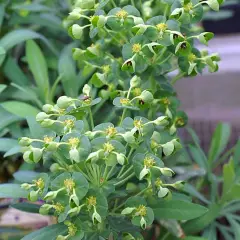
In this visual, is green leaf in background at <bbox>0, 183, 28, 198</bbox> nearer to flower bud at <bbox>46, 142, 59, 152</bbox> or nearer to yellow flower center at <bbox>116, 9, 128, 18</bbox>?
flower bud at <bbox>46, 142, 59, 152</bbox>

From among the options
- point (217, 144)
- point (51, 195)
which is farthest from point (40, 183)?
point (217, 144)

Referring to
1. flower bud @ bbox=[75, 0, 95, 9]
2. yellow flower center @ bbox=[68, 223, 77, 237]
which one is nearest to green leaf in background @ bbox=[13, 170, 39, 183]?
yellow flower center @ bbox=[68, 223, 77, 237]

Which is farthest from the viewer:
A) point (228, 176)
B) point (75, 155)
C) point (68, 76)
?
point (68, 76)

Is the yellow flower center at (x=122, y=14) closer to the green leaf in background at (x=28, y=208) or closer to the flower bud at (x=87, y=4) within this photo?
the flower bud at (x=87, y=4)

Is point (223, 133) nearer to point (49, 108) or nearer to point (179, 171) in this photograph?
point (179, 171)

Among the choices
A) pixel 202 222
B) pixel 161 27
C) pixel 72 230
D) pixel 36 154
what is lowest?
pixel 202 222

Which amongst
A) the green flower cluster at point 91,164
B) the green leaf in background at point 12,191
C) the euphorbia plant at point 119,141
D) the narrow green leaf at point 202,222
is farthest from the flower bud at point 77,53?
the narrow green leaf at point 202,222

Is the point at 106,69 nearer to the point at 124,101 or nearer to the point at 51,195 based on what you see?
the point at 124,101
